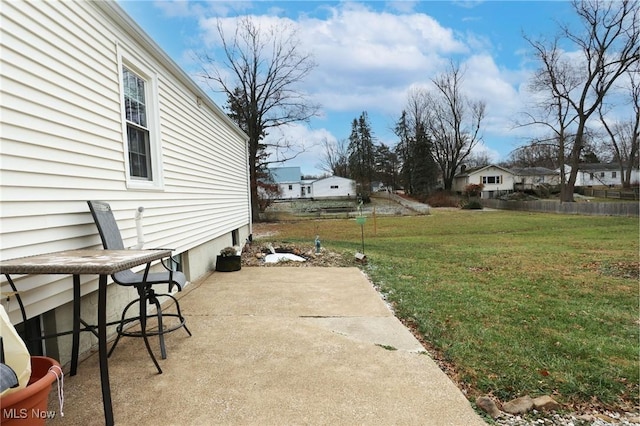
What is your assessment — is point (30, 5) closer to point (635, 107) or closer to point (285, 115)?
point (285, 115)

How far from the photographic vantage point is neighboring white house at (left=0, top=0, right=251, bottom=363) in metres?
2.19

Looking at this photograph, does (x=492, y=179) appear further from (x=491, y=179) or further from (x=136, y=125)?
(x=136, y=125)

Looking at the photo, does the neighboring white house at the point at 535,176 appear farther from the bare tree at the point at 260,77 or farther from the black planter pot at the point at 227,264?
the black planter pot at the point at 227,264

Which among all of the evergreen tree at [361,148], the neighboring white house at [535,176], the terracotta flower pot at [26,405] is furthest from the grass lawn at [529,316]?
the neighboring white house at [535,176]

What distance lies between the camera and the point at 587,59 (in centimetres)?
2498

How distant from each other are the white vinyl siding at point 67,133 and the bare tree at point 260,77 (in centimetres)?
1737

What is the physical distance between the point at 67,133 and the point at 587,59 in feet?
107

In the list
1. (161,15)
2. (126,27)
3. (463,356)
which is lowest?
(463,356)

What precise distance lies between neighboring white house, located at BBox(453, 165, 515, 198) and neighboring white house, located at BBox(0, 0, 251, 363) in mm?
40941

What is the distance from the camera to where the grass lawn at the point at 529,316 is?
2795 mm

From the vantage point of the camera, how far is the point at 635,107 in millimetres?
30594

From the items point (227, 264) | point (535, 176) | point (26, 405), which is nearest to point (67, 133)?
point (26, 405)

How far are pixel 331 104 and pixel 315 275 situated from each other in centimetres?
1946

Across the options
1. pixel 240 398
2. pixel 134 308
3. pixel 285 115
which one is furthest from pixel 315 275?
pixel 285 115
